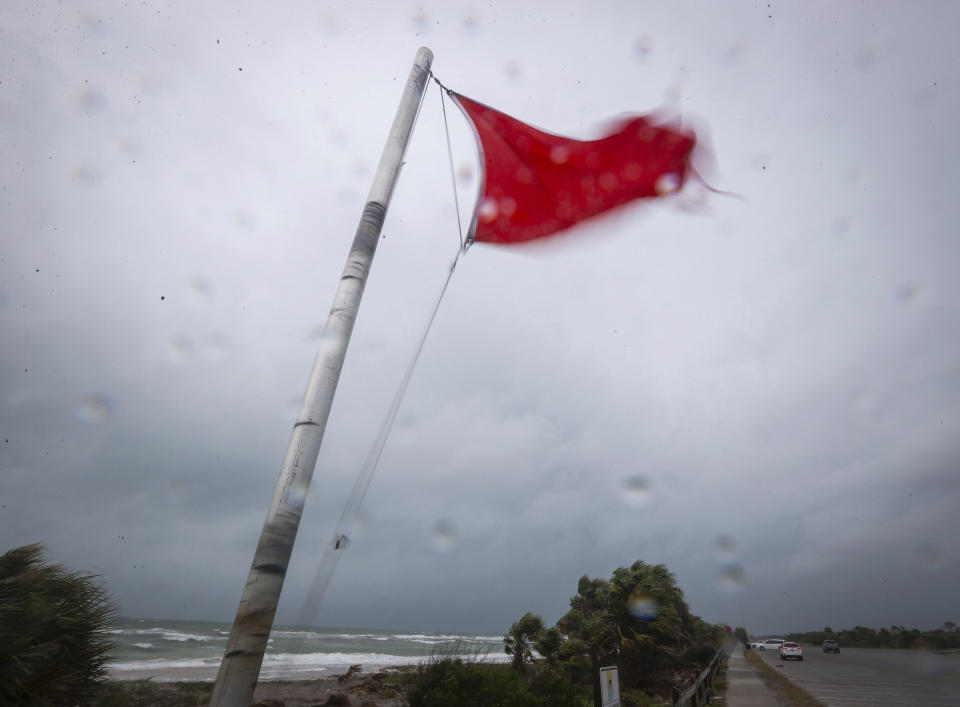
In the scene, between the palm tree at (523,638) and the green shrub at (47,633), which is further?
the palm tree at (523,638)

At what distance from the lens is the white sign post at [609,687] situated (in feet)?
18.4

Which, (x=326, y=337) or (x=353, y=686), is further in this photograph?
(x=353, y=686)

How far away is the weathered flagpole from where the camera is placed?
8.88 feet

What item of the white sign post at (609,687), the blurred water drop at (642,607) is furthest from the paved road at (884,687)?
the white sign post at (609,687)

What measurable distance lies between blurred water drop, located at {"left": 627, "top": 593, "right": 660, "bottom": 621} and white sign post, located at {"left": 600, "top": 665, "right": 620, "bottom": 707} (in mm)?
11123

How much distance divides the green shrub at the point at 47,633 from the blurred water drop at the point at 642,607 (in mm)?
13845

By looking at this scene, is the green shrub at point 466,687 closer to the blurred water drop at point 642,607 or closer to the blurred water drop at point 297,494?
the blurred water drop at point 297,494

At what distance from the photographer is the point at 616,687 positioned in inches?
234

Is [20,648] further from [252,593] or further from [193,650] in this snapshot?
[193,650]

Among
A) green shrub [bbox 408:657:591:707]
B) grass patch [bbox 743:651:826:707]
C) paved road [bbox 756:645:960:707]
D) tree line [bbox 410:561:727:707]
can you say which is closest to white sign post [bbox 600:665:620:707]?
green shrub [bbox 408:657:591:707]

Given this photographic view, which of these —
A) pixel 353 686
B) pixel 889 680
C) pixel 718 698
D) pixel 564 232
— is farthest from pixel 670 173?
pixel 353 686

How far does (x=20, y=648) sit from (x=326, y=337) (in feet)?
12.1

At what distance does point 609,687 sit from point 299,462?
453cm

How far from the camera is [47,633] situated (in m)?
5.09
